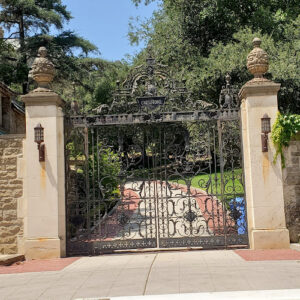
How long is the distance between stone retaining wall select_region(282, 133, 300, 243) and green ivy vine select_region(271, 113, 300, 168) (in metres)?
0.31

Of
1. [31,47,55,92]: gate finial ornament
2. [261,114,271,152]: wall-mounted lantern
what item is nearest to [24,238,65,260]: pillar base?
[31,47,55,92]: gate finial ornament

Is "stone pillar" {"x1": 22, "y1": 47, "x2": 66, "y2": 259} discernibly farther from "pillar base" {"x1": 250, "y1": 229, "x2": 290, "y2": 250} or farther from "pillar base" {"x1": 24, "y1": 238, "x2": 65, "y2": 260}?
"pillar base" {"x1": 250, "y1": 229, "x2": 290, "y2": 250}

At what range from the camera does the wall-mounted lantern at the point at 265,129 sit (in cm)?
809

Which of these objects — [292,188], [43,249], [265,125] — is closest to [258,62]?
[265,125]

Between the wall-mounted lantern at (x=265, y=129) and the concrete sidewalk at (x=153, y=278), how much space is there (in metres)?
2.40

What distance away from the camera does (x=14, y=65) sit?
25.1 metres

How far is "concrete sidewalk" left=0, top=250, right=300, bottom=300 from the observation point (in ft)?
17.0

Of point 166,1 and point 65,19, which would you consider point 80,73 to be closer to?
point 65,19

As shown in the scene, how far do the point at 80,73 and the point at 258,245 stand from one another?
805 inches

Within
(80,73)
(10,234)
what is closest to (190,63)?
(80,73)

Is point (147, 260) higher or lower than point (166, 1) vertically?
lower

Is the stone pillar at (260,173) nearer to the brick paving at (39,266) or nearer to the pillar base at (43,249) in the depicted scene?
the brick paving at (39,266)

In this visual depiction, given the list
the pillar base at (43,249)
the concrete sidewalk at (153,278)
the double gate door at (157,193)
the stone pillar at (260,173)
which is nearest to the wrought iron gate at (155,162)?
the double gate door at (157,193)

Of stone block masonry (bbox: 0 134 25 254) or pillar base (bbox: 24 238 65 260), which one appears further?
stone block masonry (bbox: 0 134 25 254)
